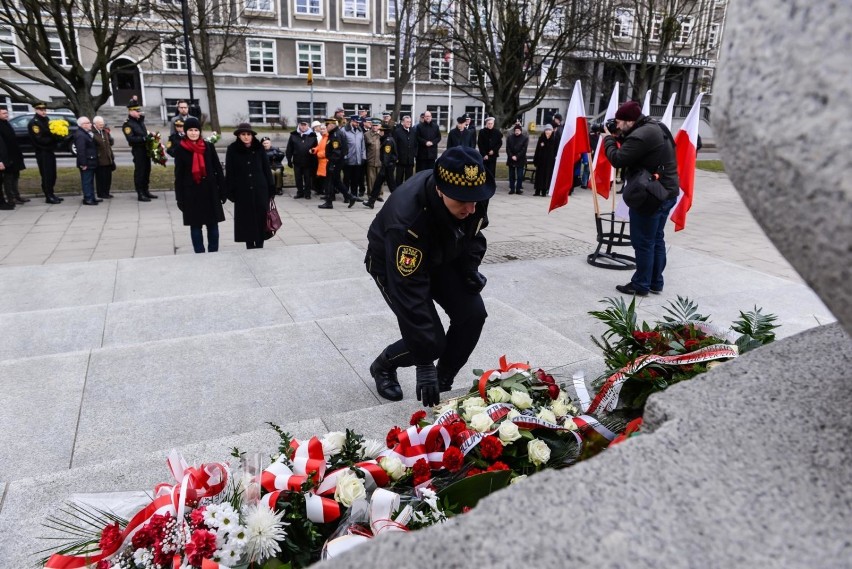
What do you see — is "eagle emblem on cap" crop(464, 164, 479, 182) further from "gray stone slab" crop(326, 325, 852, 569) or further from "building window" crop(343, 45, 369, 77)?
"building window" crop(343, 45, 369, 77)

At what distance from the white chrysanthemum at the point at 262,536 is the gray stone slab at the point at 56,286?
4.80 metres

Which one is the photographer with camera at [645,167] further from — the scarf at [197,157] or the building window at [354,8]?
the building window at [354,8]

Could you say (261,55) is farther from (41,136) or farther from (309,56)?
(41,136)

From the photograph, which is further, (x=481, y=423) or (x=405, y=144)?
(x=405, y=144)

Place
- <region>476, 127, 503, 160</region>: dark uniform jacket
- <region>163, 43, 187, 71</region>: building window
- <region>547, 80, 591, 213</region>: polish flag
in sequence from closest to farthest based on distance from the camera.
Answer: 1. <region>547, 80, 591, 213</region>: polish flag
2. <region>476, 127, 503, 160</region>: dark uniform jacket
3. <region>163, 43, 187, 71</region>: building window

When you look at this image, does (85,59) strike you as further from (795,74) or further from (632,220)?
(795,74)

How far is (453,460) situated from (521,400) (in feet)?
1.77

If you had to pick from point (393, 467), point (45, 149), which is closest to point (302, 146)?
point (45, 149)

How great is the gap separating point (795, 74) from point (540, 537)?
30.9 inches

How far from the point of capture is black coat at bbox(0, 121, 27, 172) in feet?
39.5

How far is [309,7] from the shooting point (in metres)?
39.9

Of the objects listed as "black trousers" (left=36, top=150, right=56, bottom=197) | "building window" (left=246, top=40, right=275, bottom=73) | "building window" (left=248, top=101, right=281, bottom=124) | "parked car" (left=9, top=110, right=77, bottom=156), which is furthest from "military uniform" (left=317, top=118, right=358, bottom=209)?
"building window" (left=246, top=40, right=275, bottom=73)

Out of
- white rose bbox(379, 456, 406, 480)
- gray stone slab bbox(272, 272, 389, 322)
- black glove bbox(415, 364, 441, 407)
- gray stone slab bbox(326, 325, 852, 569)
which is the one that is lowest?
gray stone slab bbox(272, 272, 389, 322)

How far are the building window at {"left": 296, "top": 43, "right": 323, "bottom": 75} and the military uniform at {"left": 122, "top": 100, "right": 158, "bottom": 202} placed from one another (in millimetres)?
28529
